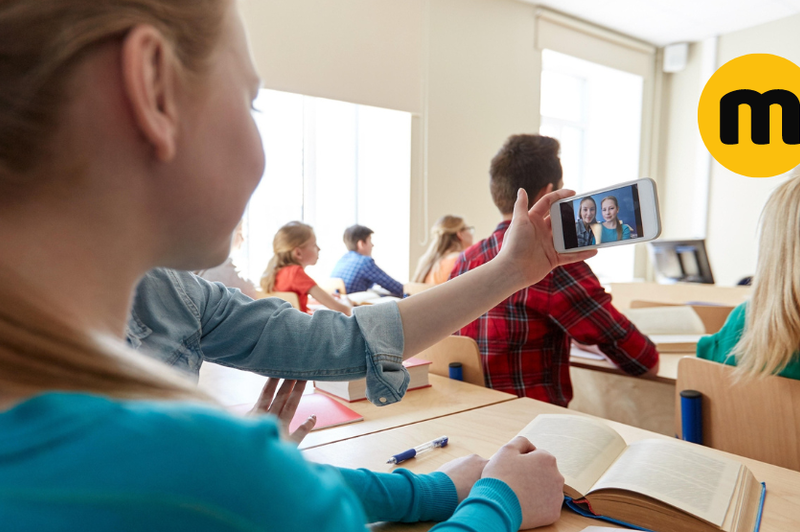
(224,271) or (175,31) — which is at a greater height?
(175,31)

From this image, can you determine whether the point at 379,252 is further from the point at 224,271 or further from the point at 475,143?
the point at 224,271

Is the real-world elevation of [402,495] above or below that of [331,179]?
below

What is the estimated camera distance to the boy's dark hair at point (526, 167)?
195cm

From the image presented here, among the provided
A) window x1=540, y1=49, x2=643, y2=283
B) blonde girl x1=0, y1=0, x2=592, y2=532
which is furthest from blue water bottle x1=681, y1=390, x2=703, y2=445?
window x1=540, y1=49, x2=643, y2=283

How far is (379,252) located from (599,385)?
3.50m

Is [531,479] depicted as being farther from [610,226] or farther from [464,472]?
[610,226]

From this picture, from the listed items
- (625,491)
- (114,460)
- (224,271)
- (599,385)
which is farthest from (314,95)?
(114,460)

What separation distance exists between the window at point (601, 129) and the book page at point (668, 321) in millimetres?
4636

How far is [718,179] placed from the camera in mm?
6543

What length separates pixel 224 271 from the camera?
123 inches

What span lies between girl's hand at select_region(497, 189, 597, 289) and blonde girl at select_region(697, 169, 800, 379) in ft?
2.03

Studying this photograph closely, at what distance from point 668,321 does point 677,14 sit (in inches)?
197

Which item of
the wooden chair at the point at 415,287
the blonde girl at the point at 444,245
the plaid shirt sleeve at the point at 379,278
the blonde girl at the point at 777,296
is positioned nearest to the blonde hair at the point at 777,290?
the blonde girl at the point at 777,296

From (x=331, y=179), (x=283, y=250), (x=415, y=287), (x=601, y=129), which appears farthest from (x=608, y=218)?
(x=601, y=129)
